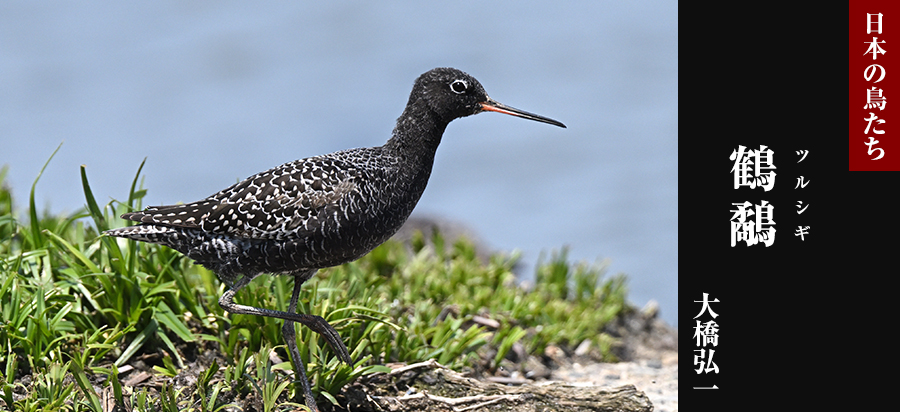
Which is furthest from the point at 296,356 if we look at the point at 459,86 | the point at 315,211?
the point at 459,86

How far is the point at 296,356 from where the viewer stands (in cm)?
483

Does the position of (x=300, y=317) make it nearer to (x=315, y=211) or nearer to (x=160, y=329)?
(x=315, y=211)

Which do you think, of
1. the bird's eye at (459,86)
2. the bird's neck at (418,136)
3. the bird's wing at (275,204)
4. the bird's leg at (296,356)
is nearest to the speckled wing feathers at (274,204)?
the bird's wing at (275,204)

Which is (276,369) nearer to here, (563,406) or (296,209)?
(296,209)

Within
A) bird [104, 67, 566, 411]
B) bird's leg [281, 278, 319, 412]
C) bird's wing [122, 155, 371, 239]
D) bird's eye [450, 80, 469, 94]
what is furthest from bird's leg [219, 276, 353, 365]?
bird's eye [450, 80, 469, 94]

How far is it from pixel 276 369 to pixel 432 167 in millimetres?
1579

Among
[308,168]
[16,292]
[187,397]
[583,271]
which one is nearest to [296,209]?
[308,168]

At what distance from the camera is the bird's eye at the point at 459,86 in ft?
16.5

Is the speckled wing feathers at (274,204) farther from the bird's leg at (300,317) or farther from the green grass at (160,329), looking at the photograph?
the green grass at (160,329)

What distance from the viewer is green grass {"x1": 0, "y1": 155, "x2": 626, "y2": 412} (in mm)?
4664

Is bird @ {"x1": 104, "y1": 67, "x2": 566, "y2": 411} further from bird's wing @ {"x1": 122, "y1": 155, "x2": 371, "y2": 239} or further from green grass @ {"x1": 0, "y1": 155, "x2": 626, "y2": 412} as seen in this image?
green grass @ {"x1": 0, "y1": 155, "x2": 626, "y2": 412}

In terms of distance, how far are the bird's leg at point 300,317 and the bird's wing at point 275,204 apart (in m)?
0.36

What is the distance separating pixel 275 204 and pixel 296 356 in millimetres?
909

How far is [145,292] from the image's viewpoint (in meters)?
5.25
